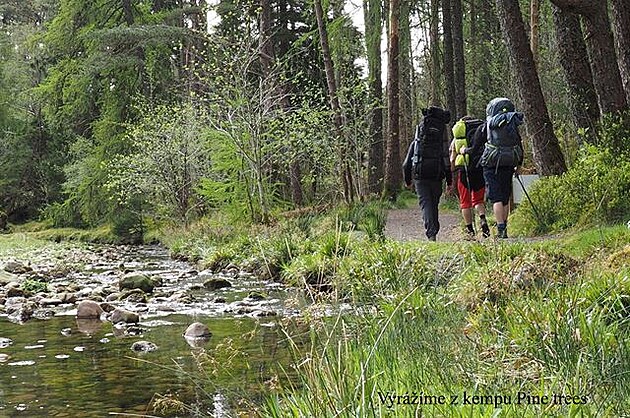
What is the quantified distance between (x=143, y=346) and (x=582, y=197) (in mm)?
5555

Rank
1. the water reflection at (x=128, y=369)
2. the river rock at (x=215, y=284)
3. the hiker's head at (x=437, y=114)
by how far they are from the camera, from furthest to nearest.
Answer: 1. the river rock at (x=215, y=284)
2. the hiker's head at (x=437, y=114)
3. the water reflection at (x=128, y=369)

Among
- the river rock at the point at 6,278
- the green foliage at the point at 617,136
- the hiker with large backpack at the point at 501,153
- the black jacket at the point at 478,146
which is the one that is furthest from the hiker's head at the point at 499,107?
the river rock at the point at 6,278

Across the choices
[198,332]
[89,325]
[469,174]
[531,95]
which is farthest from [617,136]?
[89,325]

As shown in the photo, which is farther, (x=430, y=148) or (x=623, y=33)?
(x=623, y=33)

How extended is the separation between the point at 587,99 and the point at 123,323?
733cm

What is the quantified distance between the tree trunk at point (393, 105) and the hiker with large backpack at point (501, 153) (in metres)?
10.2

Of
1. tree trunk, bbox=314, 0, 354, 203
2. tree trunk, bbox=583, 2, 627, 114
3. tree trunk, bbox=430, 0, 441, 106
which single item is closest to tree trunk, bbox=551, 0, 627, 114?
tree trunk, bbox=583, 2, 627, 114

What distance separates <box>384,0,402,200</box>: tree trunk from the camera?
61.7 feet

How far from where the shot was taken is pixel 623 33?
10.0 metres

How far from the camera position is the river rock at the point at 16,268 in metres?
14.4

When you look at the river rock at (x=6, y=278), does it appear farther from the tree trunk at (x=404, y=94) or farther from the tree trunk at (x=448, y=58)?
the tree trunk at (x=404, y=94)

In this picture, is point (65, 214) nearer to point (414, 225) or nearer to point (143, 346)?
point (414, 225)

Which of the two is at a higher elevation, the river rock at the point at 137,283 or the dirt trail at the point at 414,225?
the dirt trail at the point at 414,225

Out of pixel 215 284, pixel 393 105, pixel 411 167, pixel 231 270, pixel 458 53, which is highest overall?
pixel 458 53
